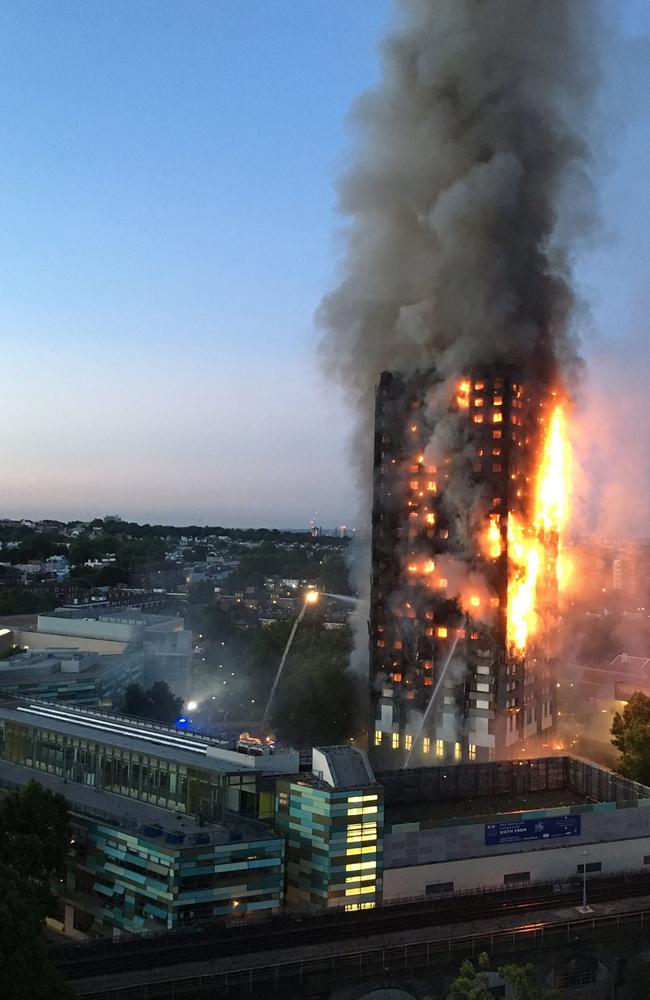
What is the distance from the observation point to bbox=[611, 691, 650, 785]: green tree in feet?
191

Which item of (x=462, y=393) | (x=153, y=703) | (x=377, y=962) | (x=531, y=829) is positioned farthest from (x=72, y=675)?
(x=377, y=962)

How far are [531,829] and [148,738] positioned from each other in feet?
63.7

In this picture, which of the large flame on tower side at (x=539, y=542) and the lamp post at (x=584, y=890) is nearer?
the lamp post at (x=584, y=890)

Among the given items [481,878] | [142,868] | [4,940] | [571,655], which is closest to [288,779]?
[142,868]

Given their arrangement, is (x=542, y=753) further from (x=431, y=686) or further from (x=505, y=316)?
(x=505, y=316)

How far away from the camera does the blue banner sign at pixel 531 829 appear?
42.8m

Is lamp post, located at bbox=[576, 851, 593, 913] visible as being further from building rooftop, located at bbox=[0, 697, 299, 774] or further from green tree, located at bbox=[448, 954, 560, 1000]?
building rooftop, located at bbox=[0, 697, 299, 774]

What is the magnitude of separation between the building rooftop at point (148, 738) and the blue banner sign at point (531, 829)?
31.5 ft

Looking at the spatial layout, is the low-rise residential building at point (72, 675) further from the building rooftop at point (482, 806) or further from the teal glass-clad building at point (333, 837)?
the teal glass-clad building at point (333, 837)

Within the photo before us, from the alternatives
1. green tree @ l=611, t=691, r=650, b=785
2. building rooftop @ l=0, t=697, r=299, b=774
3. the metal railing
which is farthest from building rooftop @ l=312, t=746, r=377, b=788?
green tree @ l=611, t=691, r=650, b=785

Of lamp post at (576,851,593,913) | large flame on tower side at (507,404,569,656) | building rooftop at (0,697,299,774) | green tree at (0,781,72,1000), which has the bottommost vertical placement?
lamp post at (576,851,593,913)

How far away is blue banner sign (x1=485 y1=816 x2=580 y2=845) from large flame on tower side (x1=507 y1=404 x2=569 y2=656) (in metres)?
21.1

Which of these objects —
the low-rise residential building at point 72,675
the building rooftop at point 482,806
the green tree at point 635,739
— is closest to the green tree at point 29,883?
the building rooftop at point 482,806

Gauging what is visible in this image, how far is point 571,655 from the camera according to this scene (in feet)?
329
